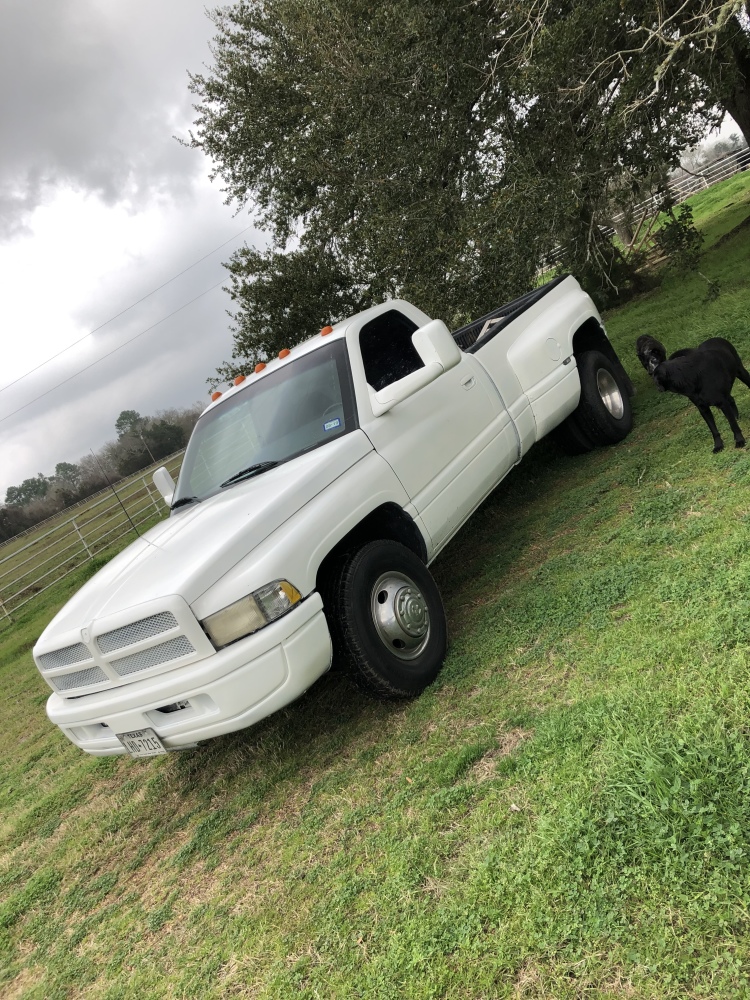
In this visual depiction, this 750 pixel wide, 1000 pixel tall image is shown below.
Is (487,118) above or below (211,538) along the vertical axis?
above

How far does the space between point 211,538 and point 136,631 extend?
55 centimetres

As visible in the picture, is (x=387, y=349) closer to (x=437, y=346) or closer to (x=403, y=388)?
(x=437, y=346)

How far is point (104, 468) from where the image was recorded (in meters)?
19.7

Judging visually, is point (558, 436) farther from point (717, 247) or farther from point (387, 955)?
point (717, 247)

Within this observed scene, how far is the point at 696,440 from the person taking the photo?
4.98 m

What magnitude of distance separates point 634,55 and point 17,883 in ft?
33.8

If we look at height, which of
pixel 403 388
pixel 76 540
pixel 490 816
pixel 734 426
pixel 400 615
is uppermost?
pixel 76 540

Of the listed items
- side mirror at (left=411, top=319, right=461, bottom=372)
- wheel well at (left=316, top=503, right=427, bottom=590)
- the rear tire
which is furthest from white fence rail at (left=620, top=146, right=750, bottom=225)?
wheel well at (left=316, top=503, right=427, bottom=590)

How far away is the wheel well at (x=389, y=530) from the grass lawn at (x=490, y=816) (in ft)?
2.04

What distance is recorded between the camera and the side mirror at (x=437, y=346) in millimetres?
3898

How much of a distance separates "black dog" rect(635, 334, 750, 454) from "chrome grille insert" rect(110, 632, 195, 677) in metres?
3.52

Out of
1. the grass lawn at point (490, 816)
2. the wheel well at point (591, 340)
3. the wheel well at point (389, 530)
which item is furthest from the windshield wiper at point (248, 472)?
the wheel well at point (591, 340)

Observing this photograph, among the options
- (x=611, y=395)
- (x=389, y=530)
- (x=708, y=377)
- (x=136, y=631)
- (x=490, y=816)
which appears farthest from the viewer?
(x=611, y=395)

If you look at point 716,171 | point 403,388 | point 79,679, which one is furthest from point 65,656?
point 716,171
